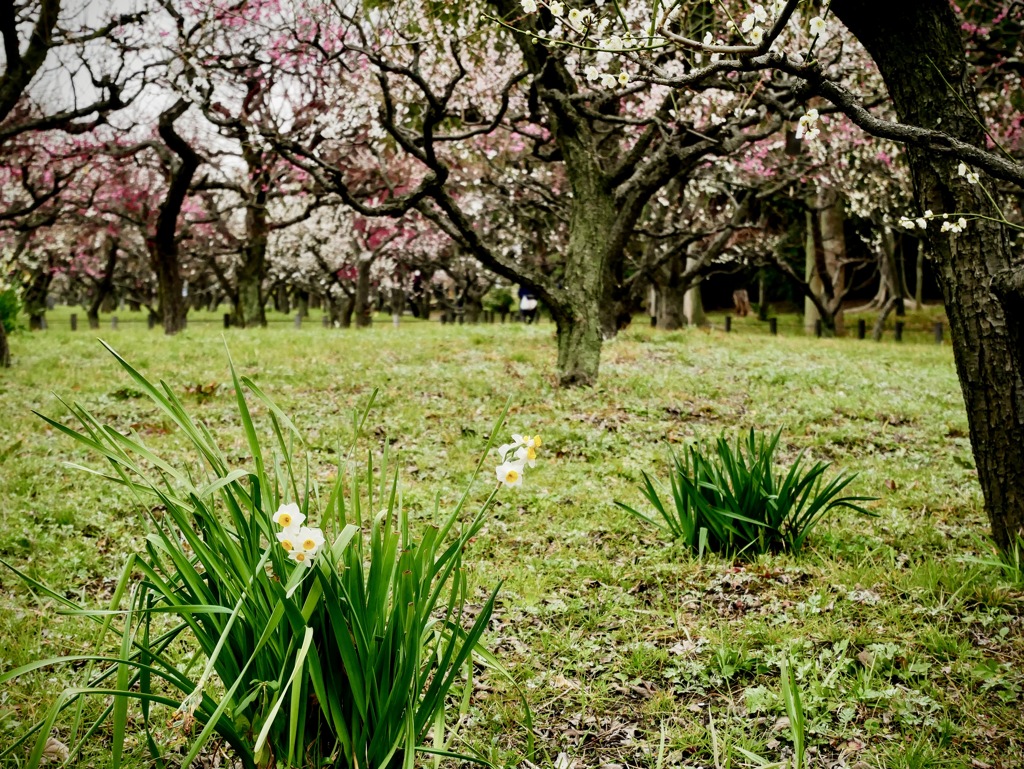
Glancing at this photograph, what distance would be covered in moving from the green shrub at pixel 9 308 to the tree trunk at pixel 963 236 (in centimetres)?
1377

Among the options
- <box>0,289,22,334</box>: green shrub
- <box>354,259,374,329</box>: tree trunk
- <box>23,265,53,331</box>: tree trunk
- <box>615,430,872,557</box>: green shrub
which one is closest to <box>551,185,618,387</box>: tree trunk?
<box>615,430,872,557</box>: green shrub

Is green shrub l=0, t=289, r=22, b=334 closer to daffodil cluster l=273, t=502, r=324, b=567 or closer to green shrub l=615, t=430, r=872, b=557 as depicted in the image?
green shrub l=615, t=430, r=872, b=557

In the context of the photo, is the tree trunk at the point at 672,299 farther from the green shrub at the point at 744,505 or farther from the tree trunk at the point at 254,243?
the green shrub at the point at 744,505

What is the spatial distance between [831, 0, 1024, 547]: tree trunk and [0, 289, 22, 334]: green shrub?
13.8 meters

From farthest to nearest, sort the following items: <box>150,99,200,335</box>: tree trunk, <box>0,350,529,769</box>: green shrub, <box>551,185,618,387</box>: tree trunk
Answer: <box>150,99,200,335</box>: tree trunk, <box>551,185,618,387</box>: tree trunk, <box>0,350,529,769</box>: green shrub

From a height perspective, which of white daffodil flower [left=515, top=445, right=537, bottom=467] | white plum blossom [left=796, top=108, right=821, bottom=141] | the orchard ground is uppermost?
white plum blossom [left=796, top=108, right=821, bottom=141]

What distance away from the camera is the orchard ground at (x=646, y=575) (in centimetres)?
292

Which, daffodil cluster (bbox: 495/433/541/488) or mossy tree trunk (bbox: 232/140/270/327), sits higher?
mossy tree trunk (bbox: 232/140/270/327)

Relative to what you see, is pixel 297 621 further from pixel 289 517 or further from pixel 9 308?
pixel 9 308

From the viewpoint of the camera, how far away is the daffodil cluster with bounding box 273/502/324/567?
6.70 ft

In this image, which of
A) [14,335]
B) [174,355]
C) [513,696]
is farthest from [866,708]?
[14,335]

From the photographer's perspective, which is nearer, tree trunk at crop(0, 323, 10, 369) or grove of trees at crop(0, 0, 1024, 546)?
grove of trees at crop(0, 0, 1024, 546)

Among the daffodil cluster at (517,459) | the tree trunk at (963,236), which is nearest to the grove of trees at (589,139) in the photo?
the tree trunk at (963,236)

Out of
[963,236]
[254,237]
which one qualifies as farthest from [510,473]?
[254,237]
